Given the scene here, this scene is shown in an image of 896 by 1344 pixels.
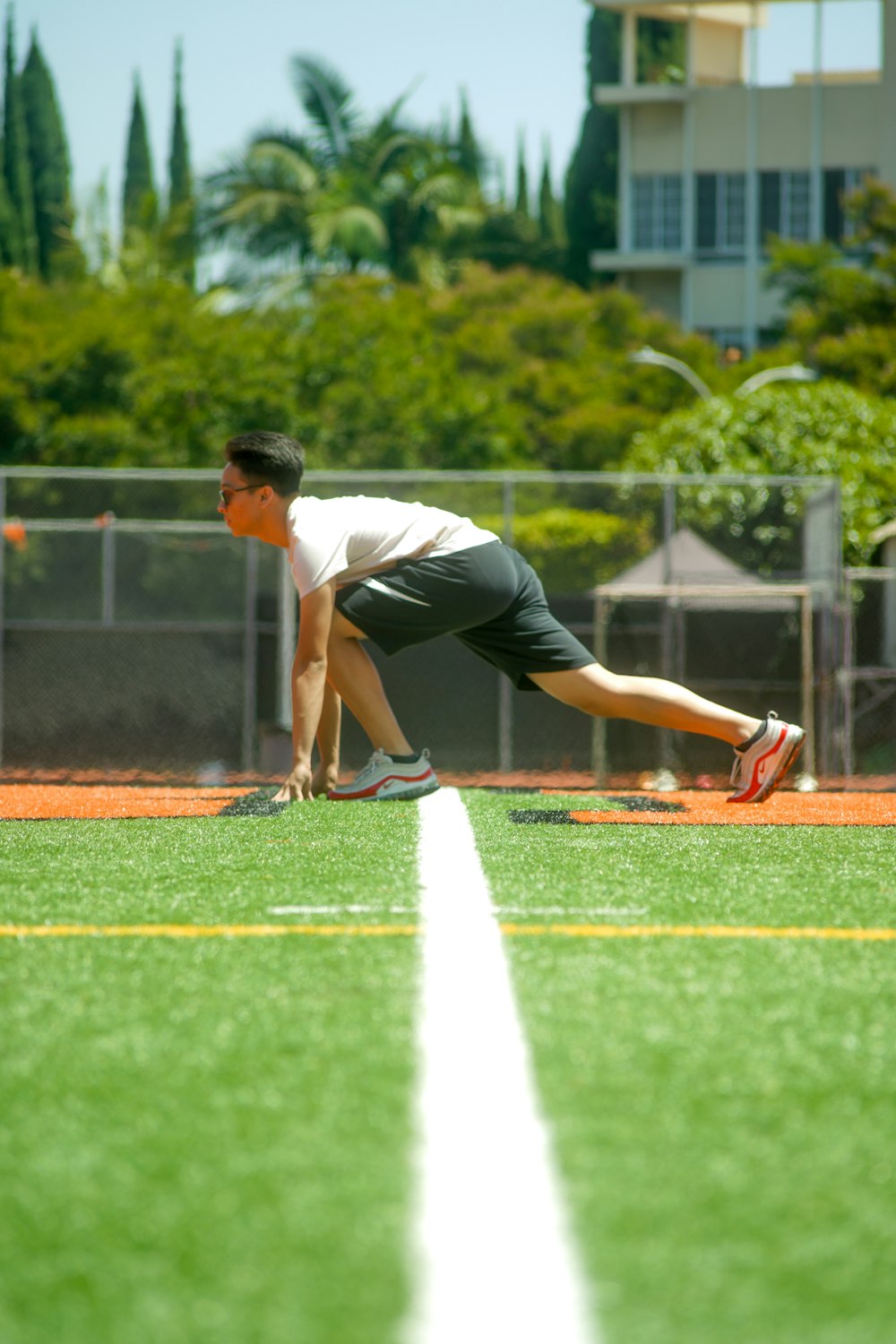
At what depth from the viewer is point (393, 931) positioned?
10.4 ft

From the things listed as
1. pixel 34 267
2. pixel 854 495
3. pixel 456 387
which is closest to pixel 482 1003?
pixel 854 495

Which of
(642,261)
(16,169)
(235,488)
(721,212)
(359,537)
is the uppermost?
(16,169)

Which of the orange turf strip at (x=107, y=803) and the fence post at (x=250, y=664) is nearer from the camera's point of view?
the orange turf strip at (x=107, y=803)

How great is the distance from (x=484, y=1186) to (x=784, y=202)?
41.6m

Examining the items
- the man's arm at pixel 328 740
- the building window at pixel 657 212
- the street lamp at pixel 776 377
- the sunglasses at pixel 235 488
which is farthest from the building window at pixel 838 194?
the sunglasses at pixel 235 488

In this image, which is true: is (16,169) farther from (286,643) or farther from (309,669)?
(309,669)

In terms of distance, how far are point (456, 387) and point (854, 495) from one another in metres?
11.5

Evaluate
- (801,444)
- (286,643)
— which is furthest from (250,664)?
(801,444)

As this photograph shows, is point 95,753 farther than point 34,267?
No

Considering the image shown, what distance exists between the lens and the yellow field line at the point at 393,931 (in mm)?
3131

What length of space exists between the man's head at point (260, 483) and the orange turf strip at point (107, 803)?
1.01m

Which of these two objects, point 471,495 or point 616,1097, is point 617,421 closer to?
point 471,495

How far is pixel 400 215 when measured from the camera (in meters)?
40.1

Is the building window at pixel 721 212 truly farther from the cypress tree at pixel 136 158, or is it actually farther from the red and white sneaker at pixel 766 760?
the red and white sneaker at pixel 766 760
